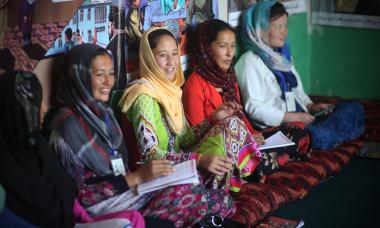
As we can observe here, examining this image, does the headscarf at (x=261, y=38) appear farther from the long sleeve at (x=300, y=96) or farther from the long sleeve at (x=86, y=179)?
the long sleeve at (x=86, y=179)

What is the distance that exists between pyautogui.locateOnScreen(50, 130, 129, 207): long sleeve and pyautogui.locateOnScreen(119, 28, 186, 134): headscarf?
1.74 ft

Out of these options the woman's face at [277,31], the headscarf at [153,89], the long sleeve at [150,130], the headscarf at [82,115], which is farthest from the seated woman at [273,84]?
the headscarf at [82,115]

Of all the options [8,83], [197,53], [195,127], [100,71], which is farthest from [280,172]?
[8,83]

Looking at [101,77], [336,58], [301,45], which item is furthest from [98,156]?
[336,58]

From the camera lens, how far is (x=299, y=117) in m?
3.60

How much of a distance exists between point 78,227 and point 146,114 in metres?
0.76

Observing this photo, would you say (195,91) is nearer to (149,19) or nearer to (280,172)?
(149,19)

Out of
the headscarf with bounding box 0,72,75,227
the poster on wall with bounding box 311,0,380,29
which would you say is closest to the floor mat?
the headscarf with bounding box 0,72,75,227

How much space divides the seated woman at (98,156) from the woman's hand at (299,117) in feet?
4.93

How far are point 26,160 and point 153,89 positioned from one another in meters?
0.99

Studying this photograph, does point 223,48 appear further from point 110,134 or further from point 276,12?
point 110,134

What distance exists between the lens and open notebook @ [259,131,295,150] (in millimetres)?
3041

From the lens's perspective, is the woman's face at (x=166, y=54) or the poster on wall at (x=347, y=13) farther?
the poster on wall at (x=347, y=13)

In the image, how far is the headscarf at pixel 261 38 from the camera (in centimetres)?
360
